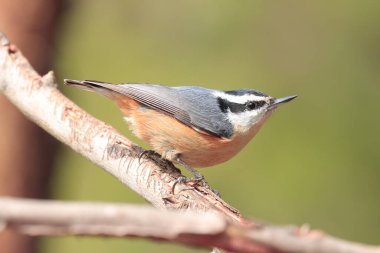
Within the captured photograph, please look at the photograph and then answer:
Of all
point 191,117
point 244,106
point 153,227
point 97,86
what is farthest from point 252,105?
point 153,227

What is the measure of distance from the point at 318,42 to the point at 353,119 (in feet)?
2.72

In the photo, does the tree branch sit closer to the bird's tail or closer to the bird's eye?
the bird's tail

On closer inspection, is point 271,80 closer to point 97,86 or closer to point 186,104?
point 186,104

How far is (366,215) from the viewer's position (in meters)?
4.94

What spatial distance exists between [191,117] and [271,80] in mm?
2828

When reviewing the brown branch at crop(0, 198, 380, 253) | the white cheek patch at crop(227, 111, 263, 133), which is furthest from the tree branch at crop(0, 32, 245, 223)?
the brown branch at crop(0, 198, 380, 253)

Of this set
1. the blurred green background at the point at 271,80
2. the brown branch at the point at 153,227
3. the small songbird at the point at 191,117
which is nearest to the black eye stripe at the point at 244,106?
the small songbird at the point at 191,117

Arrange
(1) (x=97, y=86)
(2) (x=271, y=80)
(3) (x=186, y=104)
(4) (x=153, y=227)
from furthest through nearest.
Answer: (2) (x=271, y=80)
(3) (x=186, y=104)
(1) (x=97, y=86)
(4) (x=153, y=227)

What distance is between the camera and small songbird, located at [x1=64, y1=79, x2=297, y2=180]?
9.09ft

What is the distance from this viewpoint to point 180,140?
2.77 metres

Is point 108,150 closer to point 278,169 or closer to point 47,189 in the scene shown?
point 47,189

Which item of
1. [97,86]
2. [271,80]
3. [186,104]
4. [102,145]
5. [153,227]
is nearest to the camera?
[153,227]

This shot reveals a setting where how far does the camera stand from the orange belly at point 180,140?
276cm

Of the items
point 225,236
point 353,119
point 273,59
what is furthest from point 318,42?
point 225,236
